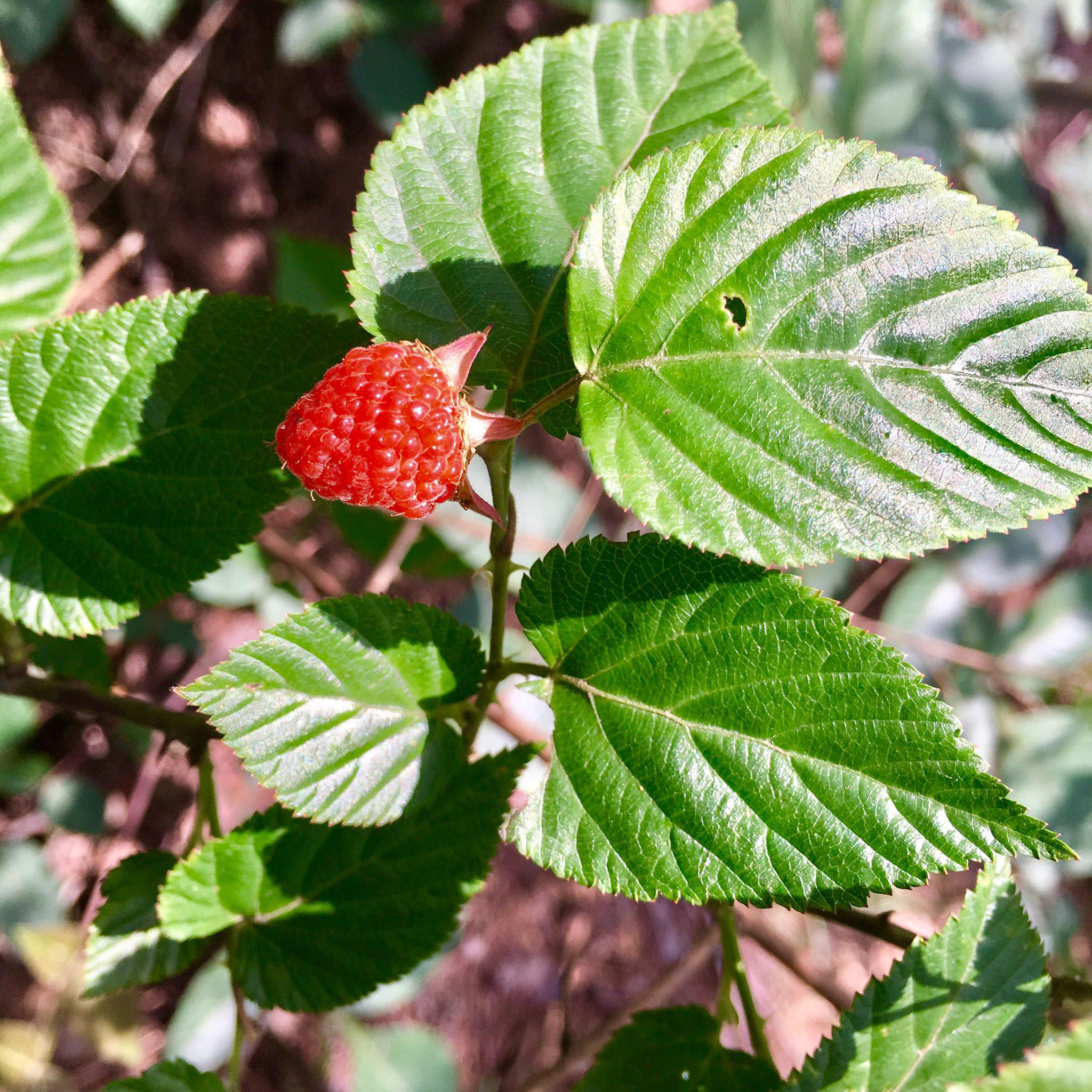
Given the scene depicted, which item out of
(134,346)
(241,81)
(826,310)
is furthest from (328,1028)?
(241,81)

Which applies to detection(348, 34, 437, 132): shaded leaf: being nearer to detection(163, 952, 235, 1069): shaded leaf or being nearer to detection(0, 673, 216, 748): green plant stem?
detection(0, 673, 216, 748): green plant stem

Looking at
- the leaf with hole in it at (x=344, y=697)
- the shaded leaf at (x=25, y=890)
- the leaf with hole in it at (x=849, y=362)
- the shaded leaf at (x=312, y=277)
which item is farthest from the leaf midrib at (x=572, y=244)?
the shaded leaf at (x=25, y=890)

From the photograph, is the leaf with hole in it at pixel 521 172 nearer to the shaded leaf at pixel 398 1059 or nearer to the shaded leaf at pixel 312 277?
the shaded leaf at pixel 312 277

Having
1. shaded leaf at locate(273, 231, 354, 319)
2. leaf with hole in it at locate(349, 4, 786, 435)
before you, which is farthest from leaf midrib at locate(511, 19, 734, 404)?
shaded leaf at locate(273, 231, 354, 319)

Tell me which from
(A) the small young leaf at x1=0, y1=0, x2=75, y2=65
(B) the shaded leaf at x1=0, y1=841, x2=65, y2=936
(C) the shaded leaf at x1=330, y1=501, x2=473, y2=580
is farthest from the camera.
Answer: (B) the shaded leaf at x1=0, y1=841, x2=65, y2=936

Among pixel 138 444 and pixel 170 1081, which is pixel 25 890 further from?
pixel 138 444

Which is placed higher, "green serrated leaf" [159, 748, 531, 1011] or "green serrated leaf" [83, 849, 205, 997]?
"green serrated leaf" [159, 748, 531, 1011]
